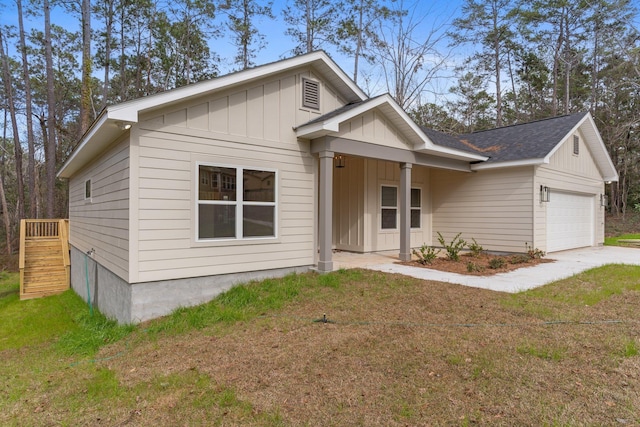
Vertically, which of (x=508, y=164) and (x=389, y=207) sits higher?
(x=508, y=164)

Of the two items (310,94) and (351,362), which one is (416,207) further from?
(351,362)

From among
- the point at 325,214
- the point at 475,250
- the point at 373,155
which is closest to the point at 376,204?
the point at 373,155

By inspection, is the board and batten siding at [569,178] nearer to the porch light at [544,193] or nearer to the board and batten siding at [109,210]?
the porch light at [544,193]

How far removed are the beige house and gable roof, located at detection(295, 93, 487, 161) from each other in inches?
1.2

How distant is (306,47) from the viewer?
1977 centimetres

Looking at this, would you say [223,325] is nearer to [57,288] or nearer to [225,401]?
[225,401]

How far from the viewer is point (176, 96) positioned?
5258 mm

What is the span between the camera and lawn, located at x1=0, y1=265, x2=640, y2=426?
105 inches

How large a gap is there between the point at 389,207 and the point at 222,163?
5.63 m

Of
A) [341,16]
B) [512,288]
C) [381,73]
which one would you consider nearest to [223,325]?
[512,288]

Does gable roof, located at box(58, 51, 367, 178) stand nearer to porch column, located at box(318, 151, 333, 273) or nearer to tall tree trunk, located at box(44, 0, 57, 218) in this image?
porch column, located at box(318, 151, 333, 273)

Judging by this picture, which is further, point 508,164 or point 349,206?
point 349,206

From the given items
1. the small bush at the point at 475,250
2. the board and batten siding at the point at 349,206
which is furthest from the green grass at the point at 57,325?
the small bush at the point at 475,250

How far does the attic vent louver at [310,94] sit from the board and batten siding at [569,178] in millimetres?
6502
